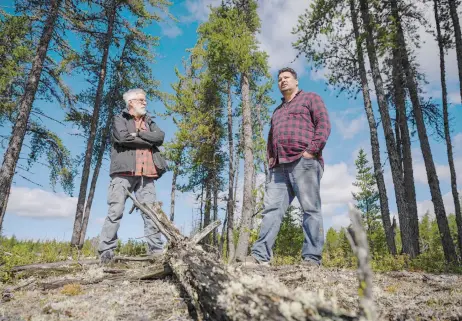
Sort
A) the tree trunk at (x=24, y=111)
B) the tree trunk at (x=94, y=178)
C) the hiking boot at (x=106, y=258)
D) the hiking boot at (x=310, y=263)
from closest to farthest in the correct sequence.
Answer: the hiking boot at (x=310, y=263), the hiking boot at (x=106, y=258), the tree trunk at (x=24, y=111), the tree trunk at (x=94, y=178)

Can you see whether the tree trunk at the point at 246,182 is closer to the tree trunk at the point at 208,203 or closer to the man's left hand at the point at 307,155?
the tree trunk at the point at 208,203

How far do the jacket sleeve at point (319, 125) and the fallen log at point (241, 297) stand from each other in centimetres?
194

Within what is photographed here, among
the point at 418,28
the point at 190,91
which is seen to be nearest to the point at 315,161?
the point at 418,28

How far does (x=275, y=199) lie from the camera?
405cm

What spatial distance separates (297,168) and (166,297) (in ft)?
7.05

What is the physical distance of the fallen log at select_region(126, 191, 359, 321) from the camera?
1328 mm

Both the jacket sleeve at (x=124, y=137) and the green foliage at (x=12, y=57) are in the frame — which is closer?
the jacket sleeve at (x=124, y=137)

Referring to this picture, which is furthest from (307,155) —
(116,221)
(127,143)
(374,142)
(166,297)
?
(374,142)

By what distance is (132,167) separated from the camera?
183 inches

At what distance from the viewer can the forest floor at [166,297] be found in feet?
7.41

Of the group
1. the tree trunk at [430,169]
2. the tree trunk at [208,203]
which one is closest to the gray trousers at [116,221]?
the tree trunk at [430,169]

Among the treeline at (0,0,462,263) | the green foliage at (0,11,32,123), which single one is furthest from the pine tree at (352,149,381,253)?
the green foliage at (0,11,32,123)

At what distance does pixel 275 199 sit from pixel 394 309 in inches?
77.3

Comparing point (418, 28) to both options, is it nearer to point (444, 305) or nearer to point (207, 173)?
point (444, 305)
